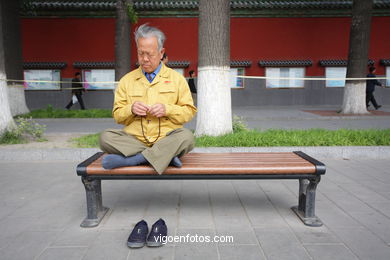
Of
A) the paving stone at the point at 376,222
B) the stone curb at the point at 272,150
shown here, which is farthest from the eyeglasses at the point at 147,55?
the stone curb at the point at 272,150

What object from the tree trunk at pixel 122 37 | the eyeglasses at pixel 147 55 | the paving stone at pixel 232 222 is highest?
the tree trunk at pixel 122 37

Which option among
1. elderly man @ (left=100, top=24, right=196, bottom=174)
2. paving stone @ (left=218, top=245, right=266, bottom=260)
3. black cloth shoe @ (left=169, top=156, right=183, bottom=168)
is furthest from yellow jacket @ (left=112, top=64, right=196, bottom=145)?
paving stone @ (left=218, top=245, right=266, bottom=260)

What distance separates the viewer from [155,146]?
2.62 meters

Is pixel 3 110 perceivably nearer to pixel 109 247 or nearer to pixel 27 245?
pixel 27 245

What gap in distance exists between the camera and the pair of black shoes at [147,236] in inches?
94.6

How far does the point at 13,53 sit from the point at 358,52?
36.4 ft

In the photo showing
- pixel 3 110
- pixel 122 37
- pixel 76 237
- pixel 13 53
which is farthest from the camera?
pixel 13 53

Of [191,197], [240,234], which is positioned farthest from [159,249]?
[191,197]

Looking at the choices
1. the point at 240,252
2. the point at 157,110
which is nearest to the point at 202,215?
the point at 240,252

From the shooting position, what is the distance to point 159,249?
7.81ft

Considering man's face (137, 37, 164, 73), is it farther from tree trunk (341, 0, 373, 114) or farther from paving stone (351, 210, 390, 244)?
tree trunk (341, 0, 373, 114)

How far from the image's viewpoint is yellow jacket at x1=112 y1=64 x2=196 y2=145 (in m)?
2.79

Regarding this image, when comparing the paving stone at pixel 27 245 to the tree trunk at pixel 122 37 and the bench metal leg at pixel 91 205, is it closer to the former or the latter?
the bench metal leg at pixel 91 205

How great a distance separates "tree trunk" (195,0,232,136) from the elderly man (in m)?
2.85
